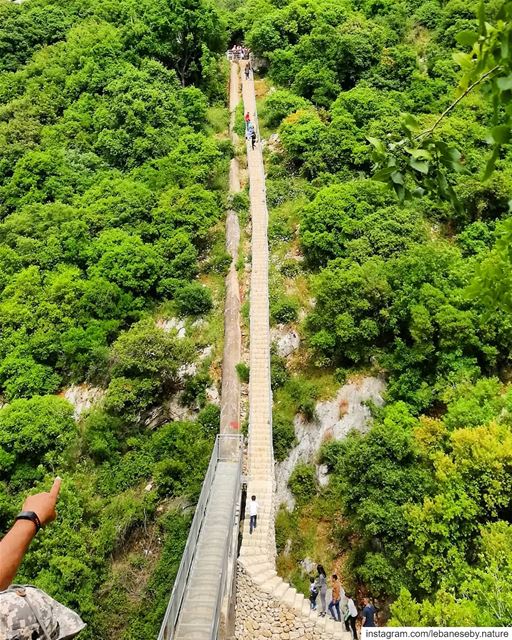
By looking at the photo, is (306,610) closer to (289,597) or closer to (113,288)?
(289,597)

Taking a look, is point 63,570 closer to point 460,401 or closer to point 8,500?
point 8,500

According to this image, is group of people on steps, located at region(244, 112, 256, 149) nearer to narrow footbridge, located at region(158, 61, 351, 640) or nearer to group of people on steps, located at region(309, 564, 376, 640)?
narrow footbridge, located at region(158, 61, 351, 640)

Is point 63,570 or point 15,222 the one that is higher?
point 15,222

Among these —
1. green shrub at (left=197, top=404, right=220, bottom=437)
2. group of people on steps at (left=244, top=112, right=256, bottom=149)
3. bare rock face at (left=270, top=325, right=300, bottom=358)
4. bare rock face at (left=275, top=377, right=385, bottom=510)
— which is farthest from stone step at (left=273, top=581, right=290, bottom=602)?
group of people on steps at (left=244, top=112, right=256, bottom=149)

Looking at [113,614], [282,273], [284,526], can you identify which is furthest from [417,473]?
[282,273]

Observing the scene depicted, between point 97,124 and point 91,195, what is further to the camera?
point 97,124

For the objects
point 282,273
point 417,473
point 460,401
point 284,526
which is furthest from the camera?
point 282,273
